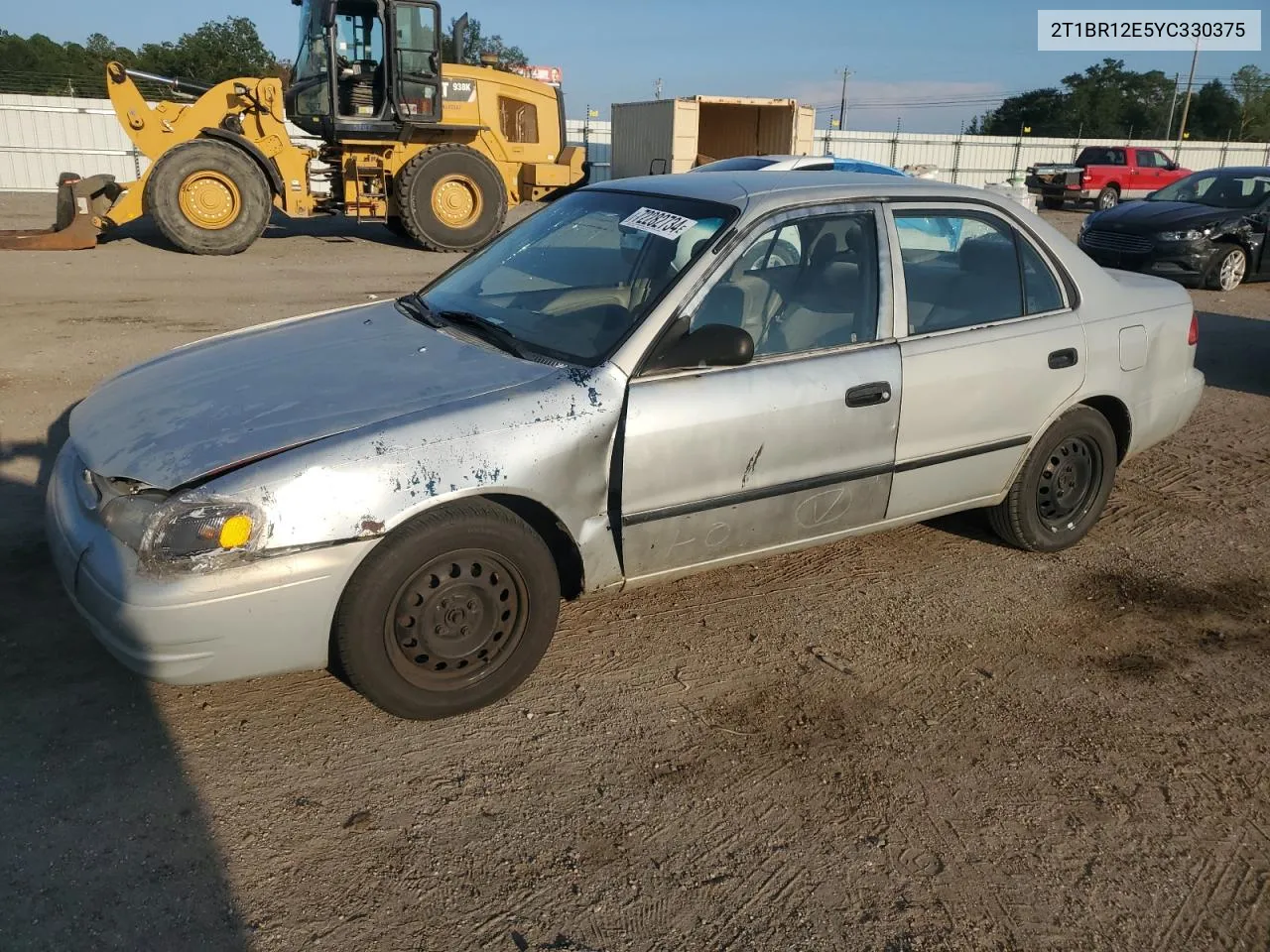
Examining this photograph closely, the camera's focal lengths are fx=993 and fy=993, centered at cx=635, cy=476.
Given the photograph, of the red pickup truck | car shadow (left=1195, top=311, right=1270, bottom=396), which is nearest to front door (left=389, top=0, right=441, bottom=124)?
car shadow (left=1195, top=311, right=1270, bottom=396)

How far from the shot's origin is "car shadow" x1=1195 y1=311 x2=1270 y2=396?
26.3 ft

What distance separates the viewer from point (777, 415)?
341 cm

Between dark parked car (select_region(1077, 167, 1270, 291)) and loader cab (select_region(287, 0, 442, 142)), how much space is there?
9003 mm

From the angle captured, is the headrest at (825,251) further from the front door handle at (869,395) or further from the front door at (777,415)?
the front door handle at (869,395)

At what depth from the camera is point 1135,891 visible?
2.53 m

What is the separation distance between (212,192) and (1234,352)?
11925mm

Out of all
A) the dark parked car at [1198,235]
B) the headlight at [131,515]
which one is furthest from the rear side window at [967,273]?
the dark parked car at [1198,235]

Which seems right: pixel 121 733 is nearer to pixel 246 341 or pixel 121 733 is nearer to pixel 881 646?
pixel 246 341

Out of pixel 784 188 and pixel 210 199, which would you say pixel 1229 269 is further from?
pixel 210 199

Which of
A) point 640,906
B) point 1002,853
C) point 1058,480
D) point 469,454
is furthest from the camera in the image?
point 1058,480

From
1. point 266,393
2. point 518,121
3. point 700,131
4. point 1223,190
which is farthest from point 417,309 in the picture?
point 700,131

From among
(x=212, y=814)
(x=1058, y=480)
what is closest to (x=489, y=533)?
(x=212, y=814)

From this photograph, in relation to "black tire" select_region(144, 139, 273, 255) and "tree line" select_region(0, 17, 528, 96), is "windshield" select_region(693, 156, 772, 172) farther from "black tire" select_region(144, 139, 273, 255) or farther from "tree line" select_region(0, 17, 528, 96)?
"tree line" select_region(0, 17, 528, 96)

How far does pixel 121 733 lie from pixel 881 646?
8.45ft
